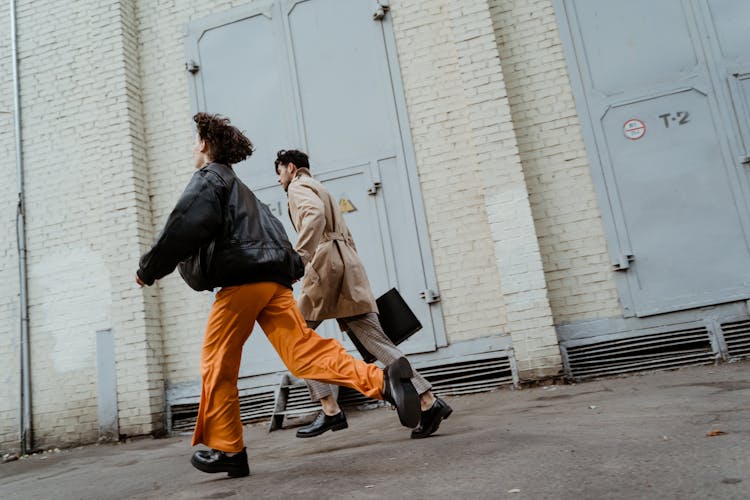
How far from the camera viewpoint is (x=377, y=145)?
623 centimetres

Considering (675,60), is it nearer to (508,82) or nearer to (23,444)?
(508,82)

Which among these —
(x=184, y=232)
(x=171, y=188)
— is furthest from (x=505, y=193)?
(x=171, y=188)

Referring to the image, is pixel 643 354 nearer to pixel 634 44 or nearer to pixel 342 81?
pixel 634 44

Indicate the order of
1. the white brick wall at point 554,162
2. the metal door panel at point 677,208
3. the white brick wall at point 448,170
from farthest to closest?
the white brick wall at point 448,170 → the white brick wall at point 554,162 → the metal door panel at point 677,208

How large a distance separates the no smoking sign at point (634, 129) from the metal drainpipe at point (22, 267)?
6568 millimetres

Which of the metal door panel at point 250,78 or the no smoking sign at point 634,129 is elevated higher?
the metal door panel at point 250,78

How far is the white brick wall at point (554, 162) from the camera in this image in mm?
5680

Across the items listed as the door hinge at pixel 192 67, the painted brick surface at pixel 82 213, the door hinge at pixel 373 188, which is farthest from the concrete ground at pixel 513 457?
the door hinge at pixel 192 67

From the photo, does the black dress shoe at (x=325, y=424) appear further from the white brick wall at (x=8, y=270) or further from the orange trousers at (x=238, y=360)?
the white brick wall at (x=8, y=270)

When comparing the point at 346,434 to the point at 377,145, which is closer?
the point at 346,434

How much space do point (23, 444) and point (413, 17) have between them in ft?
20.1

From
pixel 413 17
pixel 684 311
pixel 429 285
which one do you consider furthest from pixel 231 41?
pixel 684 311

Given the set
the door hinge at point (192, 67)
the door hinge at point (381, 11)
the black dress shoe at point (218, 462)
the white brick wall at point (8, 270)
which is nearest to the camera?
the black dress shoe at point (218, 462)

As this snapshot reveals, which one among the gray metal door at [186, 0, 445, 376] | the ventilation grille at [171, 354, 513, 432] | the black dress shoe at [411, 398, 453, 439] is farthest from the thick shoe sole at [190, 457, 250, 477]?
the gray metal door at [186, 0, 445, 376]
